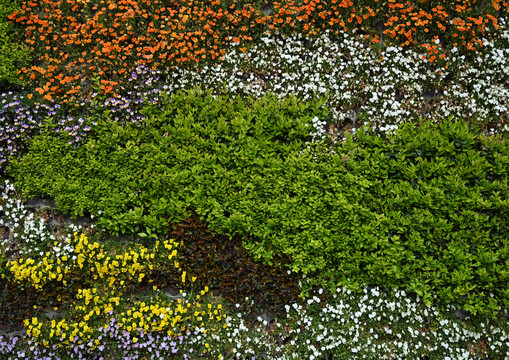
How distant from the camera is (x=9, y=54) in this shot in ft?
22.6

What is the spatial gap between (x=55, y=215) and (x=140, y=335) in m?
2.28

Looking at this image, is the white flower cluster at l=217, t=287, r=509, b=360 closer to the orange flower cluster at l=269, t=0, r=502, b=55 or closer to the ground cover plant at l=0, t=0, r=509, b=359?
the ground cover plant at l=0, t=0, r=509, b=359

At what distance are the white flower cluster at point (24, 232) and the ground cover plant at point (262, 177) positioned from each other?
0.09 feet

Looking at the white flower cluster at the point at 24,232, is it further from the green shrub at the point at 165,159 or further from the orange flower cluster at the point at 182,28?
the orange flower cluster at the point at 182,28

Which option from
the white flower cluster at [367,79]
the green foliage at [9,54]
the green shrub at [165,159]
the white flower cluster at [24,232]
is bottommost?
the white flower cluster at [24,232]

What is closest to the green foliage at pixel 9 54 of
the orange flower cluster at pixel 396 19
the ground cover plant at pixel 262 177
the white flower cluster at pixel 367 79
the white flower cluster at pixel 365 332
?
the ground cover plant at pixel 262 177

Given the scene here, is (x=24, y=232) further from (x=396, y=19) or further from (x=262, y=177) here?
(x=396, y=19)

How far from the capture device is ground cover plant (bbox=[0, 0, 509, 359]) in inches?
201

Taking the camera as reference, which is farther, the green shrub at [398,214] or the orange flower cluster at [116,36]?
the orange flower cluster at [116,36]

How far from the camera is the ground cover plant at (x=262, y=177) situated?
201 inches

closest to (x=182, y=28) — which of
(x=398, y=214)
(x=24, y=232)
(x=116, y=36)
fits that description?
(x=116, y=36)

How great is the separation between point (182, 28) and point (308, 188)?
3468 millimetres

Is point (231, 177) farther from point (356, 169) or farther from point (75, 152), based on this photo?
point (75, 152)

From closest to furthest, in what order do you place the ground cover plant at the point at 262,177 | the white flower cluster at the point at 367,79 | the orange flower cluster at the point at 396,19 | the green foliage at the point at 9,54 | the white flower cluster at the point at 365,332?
the white flower cluster at the point at 365,332 → the ground cover plant at the point at 262,177 → the white flower cluster at the point at 367,79 → the orange flower cluster at the point at 396,19 → the green foliage at the point at 9,54
